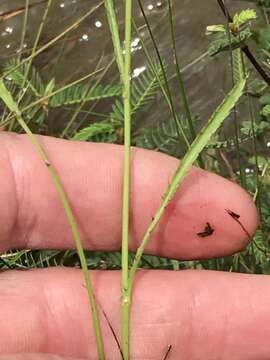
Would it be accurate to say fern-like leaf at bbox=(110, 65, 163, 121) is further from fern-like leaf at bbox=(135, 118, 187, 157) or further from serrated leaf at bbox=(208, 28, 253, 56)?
serrated leaf at bbox=(208, 28, 253, 56)

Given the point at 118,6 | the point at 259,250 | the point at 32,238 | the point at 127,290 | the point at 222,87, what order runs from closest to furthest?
the point at 127,290
the point at 32,238
the point at 259,250
the point at 222,87
the point at 118,6

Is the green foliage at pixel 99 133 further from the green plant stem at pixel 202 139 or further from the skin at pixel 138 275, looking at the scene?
the green plant stem at pixel 202 139

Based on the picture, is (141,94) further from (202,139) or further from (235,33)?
(202,139)

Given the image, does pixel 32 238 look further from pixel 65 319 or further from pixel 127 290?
pixel 127 290

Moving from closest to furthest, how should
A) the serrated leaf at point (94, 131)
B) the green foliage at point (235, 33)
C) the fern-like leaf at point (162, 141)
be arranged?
the green foliage at point (235, 33) → the serrated leaf at point (94, 131) → the fern-like leaf at point (162, 141)

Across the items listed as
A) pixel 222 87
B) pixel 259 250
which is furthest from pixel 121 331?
pixel 222 87

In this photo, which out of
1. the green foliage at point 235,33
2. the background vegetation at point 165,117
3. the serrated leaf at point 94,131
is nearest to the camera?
the green foliage at point 235,33

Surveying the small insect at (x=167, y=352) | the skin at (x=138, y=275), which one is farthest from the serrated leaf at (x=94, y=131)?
the small insect at (x=167, y=352)
